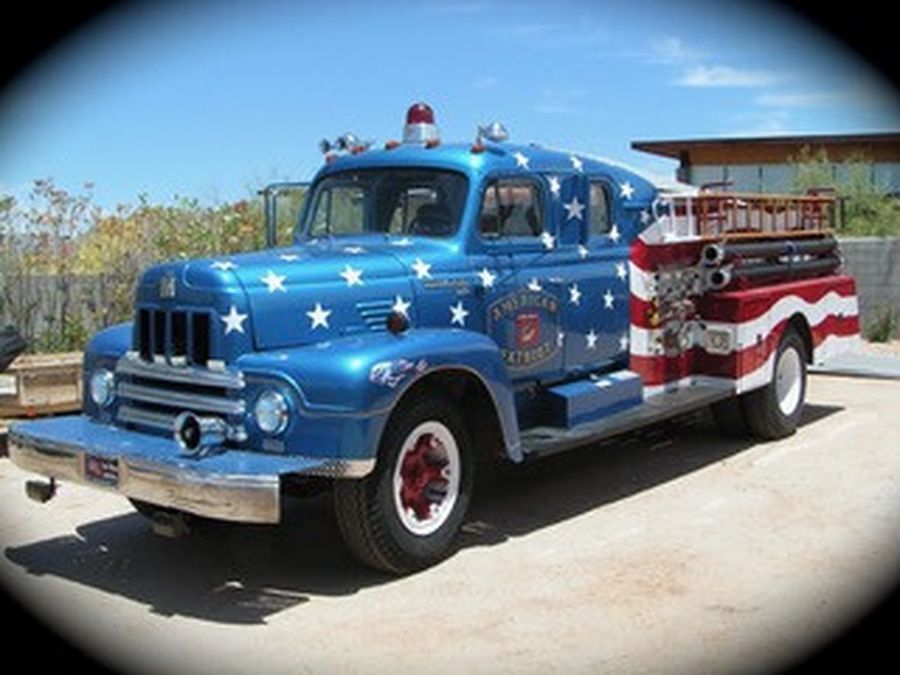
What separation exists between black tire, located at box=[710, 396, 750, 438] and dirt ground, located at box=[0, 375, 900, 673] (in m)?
1.07

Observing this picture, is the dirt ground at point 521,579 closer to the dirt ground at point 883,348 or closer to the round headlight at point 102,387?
the round headlight at point 102,387

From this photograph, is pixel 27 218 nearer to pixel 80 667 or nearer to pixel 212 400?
pixel 212 400

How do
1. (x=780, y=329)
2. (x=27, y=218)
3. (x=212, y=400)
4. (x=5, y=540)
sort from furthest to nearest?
(x=27, y=218) < (x=780, y=329) < (x=5, y=540) < (x=212, y=400)

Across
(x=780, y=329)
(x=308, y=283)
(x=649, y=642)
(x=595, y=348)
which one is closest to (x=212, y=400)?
(x=308, y=283)

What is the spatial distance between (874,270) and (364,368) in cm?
1129

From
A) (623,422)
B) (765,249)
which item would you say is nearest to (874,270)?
(765,249)

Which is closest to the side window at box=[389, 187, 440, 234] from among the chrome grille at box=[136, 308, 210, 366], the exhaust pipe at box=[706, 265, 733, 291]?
the chrome grille at box=[136, 308, 210, 366]

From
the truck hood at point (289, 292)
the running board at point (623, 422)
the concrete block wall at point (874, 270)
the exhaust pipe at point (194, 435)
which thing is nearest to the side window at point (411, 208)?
the truck hood at point (289, 292)

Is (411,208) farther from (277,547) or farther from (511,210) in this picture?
(277,547)

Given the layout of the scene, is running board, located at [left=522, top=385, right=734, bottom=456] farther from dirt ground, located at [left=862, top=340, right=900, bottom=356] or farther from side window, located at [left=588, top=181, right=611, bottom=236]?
dirt ground, located at [left=862, top=340, right=900, bottom=356]

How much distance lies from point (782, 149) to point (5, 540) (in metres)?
23.9

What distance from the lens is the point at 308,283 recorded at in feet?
19.2

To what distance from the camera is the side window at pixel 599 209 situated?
7633mm

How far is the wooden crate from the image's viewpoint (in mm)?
8922
